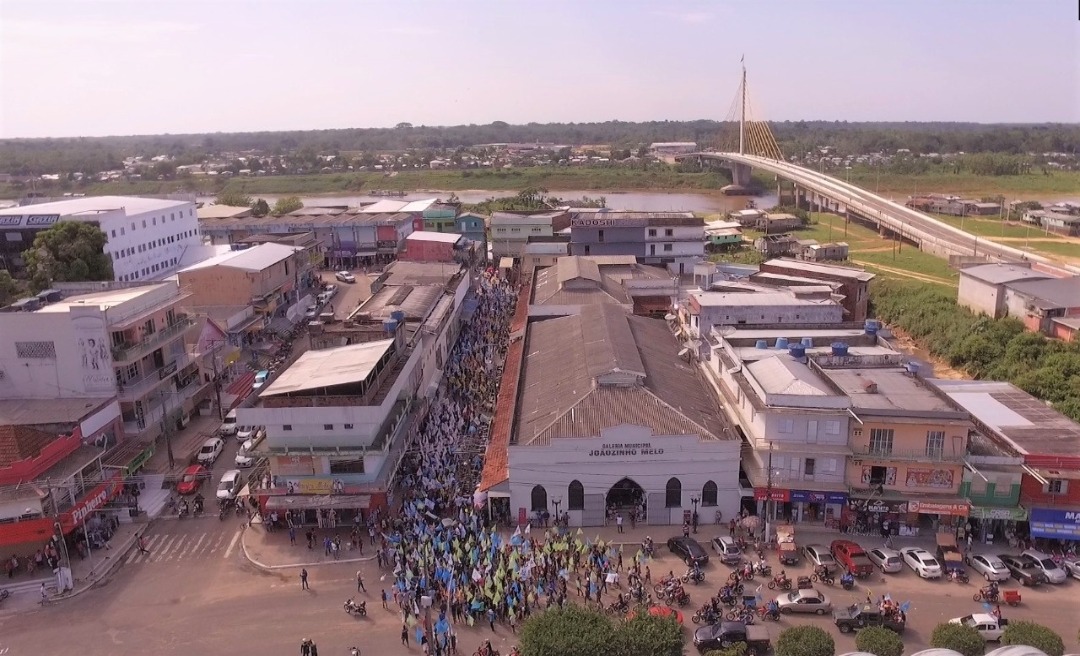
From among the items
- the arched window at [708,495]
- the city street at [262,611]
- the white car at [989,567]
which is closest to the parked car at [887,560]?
the city street at [262,611]

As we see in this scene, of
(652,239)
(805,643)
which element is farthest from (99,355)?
(652,239)

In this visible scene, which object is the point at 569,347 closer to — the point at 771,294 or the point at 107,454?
the point at 771,294

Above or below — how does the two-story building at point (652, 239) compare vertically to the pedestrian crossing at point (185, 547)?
above

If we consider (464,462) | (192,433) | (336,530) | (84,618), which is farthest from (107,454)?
(464,462)

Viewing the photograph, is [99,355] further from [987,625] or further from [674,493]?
[987,625]

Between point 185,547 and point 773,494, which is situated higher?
point 773,494

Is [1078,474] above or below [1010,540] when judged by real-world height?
above

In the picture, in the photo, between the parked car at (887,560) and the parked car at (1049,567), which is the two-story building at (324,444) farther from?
the parked car at (1049,567)
